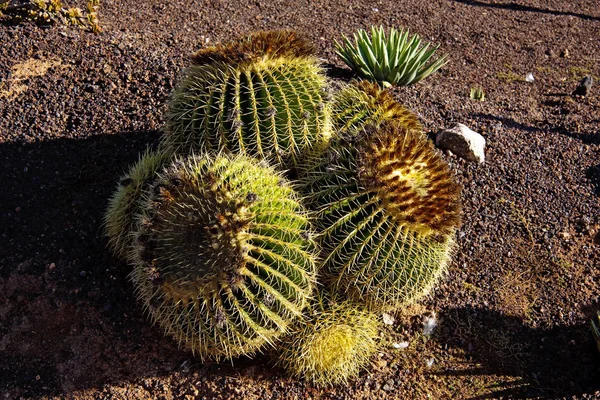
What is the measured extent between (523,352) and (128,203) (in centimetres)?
297

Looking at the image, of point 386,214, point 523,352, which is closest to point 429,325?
point 523,352

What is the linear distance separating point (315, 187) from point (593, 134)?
12.4 ft

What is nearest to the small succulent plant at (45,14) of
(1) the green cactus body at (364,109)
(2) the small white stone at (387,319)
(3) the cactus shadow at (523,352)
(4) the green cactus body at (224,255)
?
(1) the green cactus body at (364,109)

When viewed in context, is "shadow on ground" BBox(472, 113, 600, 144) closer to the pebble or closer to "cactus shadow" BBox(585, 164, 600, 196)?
"cactus shadow" BBox(585, 164, 600, 196)

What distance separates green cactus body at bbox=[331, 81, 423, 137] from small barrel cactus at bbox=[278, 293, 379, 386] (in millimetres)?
1228

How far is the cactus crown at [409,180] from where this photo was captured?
303 cm

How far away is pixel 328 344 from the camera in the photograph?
3217mm

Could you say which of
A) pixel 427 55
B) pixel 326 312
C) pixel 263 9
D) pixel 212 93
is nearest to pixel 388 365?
pixel 326 312

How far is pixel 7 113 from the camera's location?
184 inches

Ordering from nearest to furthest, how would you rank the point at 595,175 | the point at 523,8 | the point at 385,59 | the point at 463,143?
the point at 463,143, the point at 595,175, the point at 385,59, the point at 523,8

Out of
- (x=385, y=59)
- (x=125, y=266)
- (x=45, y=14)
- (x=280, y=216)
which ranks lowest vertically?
(x=125, y=266)

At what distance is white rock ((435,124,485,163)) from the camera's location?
15.8 feet

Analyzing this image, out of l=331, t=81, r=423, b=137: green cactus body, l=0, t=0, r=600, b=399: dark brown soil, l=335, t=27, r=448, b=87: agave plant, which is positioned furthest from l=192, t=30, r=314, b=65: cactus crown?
l=335, t=27, r=448, b=87: agave plant

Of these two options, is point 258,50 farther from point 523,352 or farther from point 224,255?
point 523,352
